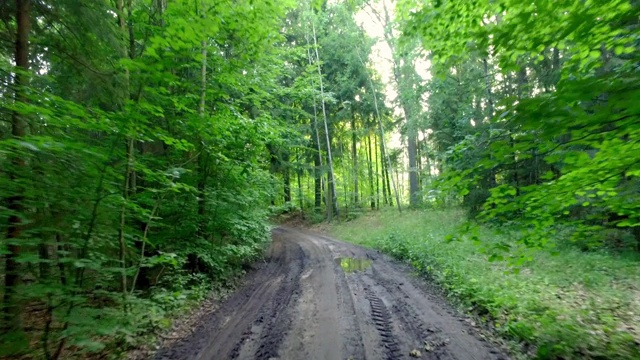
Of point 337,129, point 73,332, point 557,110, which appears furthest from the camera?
point 337,129

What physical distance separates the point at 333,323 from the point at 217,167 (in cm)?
520

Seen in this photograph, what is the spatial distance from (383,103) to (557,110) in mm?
20149

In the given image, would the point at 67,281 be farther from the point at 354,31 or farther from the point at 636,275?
the point at 354,31

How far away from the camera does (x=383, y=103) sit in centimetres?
2162

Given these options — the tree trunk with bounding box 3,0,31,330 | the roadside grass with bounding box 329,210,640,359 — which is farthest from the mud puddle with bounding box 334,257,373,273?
the tree trunk with bounding box 3,0,31,330

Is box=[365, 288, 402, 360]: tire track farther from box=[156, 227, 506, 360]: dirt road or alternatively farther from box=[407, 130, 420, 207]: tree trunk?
box=[407, 130, 420, 207]: tree trunk

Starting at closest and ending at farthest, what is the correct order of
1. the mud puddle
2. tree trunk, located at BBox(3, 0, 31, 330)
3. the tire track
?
tree trunk, located at BBox(3, 0, 31, 330) → the tire track → the mud puddle

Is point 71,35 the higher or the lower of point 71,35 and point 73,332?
the higher

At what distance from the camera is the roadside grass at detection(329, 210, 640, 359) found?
3935 millimetres

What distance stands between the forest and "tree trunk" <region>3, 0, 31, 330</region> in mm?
26

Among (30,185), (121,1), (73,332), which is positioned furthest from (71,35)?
(73,332)

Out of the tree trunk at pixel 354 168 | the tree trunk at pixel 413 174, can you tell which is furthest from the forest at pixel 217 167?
the tree trunk at pixel 354 168

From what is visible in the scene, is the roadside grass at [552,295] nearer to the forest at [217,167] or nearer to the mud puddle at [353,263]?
the forest at [217,167]

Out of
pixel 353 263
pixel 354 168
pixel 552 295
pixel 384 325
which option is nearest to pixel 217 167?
pixel 353 263
